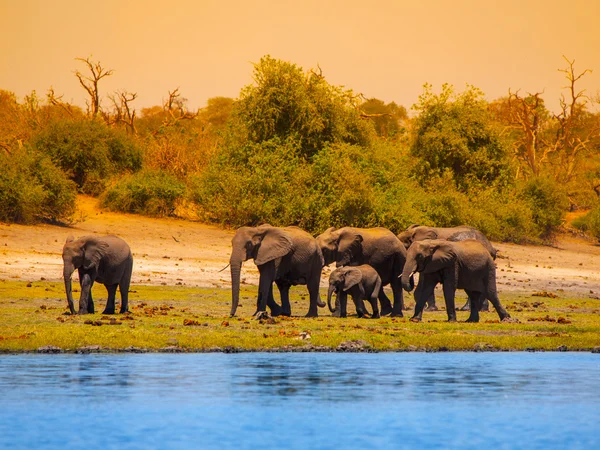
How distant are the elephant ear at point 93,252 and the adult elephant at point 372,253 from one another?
5.77 metres

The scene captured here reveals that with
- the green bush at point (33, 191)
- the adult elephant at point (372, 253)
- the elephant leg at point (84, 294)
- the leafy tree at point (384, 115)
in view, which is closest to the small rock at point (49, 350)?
the elephant leg at point (84, 294)

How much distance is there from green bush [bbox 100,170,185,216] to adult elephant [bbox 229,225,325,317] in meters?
18.6

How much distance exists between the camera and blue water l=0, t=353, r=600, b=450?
12914 mm

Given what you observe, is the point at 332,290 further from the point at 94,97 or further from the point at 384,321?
the point at 94,97

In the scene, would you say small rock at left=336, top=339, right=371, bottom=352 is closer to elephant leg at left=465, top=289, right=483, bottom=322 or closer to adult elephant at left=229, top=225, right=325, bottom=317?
adult elephant at left=229, top=225, right=325, bottom=317

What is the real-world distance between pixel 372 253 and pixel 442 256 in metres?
2.69

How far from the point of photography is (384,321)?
2453 cm

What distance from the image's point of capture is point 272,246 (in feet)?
80.6

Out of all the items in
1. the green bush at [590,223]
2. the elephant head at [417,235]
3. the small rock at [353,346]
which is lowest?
the small rock at [353,346]

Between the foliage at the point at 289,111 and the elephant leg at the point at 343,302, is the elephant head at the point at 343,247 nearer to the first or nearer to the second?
the elephant leg at the point at 343,302

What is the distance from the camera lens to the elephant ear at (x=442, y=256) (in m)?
25.2

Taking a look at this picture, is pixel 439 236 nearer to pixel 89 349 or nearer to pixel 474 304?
pixel 474 304

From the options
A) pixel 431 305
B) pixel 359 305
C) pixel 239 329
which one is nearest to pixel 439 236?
pixel 431 305

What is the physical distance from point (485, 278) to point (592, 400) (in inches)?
392
